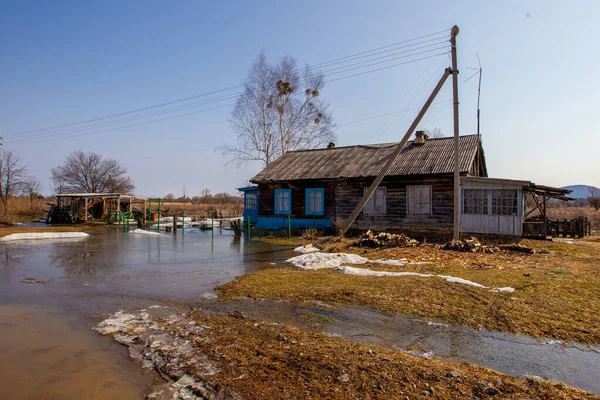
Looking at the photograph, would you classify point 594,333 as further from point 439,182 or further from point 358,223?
point 358,223

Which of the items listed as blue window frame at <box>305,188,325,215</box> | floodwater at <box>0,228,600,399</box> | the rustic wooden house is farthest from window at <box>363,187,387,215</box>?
floodwater at <box>0,228,600,399</box>

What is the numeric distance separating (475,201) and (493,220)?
3.70ft

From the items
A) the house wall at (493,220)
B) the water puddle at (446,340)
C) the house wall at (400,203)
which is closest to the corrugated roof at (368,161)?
the house wall at (400,203)

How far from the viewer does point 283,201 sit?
22.8 metres

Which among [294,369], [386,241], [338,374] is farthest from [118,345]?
[386,241]

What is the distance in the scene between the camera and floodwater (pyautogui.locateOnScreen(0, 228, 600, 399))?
13.2ft

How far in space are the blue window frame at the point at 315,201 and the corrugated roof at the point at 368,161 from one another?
876 millimetres

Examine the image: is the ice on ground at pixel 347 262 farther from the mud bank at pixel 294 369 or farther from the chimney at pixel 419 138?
the chimney at pixel 419 138

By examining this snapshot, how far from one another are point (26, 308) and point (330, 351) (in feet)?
18.6

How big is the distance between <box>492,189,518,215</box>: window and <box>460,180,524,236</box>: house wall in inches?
6.0

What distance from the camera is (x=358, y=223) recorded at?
66.1ft

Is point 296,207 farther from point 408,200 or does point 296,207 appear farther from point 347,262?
point 347,262

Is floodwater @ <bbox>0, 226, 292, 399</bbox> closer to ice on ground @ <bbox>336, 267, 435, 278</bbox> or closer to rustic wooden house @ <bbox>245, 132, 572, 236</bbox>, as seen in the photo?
ice on ground @ <bbox>336, 267, 435, 278</bbox>

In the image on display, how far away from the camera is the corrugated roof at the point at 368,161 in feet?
61.1
